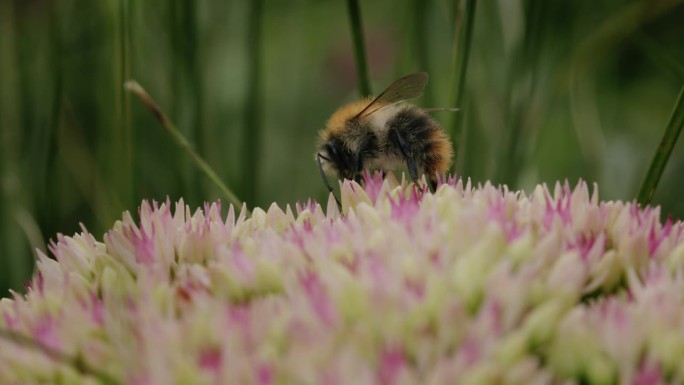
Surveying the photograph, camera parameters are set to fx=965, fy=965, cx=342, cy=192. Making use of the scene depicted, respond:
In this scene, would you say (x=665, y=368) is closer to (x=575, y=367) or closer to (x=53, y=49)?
(x=575, y=367)

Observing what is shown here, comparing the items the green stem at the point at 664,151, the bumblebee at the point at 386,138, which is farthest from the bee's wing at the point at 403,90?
the green stem at the point at 664,151

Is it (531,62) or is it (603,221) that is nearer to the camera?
(603,221)

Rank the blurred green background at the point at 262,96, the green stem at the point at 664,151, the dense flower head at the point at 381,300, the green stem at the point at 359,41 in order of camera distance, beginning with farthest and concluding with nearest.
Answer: the blurred green background at the point at 262,96
the green stem at the point at 359,41
the green stem at the point at 664,151
the dense flower head at the point at 381,300

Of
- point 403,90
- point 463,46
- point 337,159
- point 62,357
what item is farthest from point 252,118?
point 62,357

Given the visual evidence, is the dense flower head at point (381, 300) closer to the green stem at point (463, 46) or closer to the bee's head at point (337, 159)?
the green stem at point (463, 46)

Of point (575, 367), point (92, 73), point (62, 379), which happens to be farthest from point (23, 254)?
point (575, 367)
